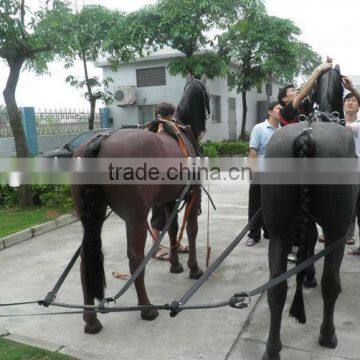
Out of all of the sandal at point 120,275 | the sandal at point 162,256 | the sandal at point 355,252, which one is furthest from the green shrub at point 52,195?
the sandal at point 355,252

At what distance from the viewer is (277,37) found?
1645 cm

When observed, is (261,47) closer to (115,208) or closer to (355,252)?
(355,252)

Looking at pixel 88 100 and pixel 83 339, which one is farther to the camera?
pixel 88 100

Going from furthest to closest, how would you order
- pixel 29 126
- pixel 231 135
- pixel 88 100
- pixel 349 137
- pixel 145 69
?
pixel 231 135
pixel 145 69
pixel 88 100
pixel 29 126
pixel 349 137

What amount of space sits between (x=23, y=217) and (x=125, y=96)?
1233cm

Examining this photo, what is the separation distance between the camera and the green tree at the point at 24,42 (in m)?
4.64

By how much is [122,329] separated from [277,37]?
16.2 metres

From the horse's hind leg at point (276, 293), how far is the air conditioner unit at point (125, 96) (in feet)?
52.6

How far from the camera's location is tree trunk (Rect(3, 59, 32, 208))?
257 inches

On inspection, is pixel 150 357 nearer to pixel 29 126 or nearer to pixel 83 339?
pixel 83 339

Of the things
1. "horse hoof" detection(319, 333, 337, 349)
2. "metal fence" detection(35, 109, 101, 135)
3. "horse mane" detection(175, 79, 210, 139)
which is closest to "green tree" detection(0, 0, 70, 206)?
"horse mane" detection(175, 79, 210, 139)

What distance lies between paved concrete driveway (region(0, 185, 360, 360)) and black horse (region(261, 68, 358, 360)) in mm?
331

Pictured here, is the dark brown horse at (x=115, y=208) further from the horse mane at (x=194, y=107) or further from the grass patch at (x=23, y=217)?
the grass patch at (x=23, y=217)

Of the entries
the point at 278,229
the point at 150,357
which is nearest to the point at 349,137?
the point at 278,229
